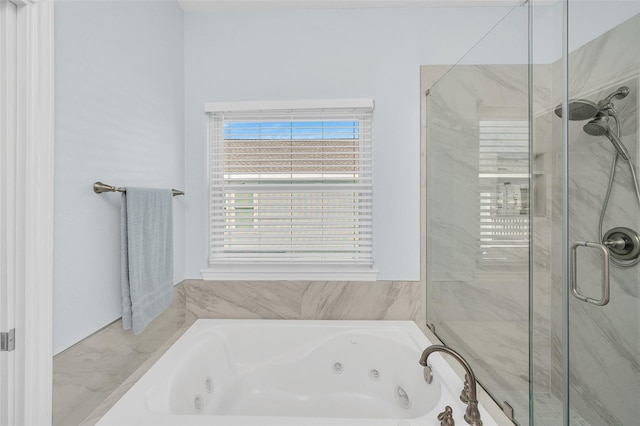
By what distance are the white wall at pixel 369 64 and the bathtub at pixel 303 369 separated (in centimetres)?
45

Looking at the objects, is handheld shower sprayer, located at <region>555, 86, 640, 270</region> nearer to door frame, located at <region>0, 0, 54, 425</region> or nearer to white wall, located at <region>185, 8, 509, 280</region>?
white wall, located at <region>185, 8, 509, 280</region>

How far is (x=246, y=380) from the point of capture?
6.20 feet

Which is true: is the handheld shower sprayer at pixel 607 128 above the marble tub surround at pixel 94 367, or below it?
above

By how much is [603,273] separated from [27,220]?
1.79 m

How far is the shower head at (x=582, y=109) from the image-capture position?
42.5 inches

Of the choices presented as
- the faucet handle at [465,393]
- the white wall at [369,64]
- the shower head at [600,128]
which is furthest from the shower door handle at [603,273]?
the white wall at [369,64]

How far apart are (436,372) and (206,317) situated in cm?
139

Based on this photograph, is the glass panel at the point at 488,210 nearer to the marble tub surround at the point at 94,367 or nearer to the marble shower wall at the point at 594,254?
the marble shower wall at the point at 594,254

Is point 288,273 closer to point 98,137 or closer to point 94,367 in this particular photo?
point 94,367

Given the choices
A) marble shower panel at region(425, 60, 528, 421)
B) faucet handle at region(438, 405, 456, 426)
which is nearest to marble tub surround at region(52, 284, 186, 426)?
faucet handle at region(438, 405, 456, 426)

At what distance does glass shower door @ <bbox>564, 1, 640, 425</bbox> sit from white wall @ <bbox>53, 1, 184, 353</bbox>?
5.46 ft

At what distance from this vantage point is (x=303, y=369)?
1.91m

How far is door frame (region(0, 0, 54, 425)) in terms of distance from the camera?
3.16ft

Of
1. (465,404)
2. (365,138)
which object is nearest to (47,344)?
(465,404)
